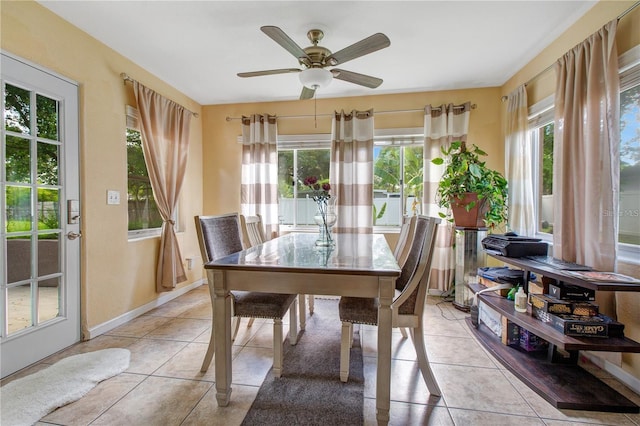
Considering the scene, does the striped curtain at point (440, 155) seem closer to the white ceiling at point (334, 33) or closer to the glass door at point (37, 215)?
the white ceiling at point (334, 33)

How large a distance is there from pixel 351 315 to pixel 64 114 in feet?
8.29

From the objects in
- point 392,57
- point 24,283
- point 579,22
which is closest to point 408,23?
point 392,57

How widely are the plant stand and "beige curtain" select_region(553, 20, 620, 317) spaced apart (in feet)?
2.47

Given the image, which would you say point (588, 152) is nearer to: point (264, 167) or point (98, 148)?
point (264, 167)

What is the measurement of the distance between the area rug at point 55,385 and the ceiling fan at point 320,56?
221 cm

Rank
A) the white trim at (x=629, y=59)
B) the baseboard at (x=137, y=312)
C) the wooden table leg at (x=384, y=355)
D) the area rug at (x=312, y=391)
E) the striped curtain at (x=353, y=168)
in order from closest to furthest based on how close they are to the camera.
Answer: the wooden table leg at (x=384, y=355) → the area rug at (x=312, y=391) → the white trim at (x=629, y=59) → the baseboard at (x=137, y=312) → the striped curtain at (x=353, y=168)

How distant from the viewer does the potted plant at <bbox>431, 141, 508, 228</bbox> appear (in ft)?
9.14

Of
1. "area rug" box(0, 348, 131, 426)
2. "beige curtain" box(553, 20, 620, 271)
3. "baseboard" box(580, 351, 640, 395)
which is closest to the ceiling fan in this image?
"beige curtain" box(553, 20, 620, 271)

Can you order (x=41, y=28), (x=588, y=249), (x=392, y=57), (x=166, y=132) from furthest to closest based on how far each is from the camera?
(x=166, y=132), (x=392, y=57), (x=41, y=28), (x=588, y=249)

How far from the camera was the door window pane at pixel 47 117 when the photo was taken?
2004 millimetres

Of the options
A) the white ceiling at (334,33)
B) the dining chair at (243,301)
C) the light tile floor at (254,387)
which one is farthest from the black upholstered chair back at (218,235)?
the white ceiling at (334,33)

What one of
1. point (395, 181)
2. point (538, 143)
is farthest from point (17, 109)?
point (538, 143)

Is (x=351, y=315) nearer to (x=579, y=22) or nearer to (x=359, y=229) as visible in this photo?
(x=359, y=229)

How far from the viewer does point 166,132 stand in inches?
123
